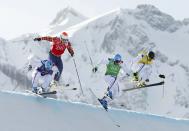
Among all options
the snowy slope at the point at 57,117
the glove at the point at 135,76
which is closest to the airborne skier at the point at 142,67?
the glove at the point at 135,76

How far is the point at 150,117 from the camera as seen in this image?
20.0 meters

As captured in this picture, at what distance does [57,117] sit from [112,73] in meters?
3.80

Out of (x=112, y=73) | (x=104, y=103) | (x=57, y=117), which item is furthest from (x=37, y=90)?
(x=112, y=73)

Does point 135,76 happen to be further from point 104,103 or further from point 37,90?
point 37,90

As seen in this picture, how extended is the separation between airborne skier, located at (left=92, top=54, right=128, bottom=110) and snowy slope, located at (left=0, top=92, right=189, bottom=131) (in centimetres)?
61

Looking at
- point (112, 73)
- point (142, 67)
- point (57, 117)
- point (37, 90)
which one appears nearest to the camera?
point (57, 117)

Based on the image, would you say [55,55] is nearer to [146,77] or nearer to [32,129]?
[146,77]

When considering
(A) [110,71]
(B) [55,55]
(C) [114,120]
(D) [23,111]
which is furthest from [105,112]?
(D) [23,111]

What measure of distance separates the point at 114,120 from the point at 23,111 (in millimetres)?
4170

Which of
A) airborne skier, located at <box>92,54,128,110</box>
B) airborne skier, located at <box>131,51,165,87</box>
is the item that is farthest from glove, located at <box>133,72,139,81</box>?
airborne skier, located at <box>92,54,128,110</box>

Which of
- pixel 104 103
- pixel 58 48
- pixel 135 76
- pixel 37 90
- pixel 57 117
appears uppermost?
pixel 58 48

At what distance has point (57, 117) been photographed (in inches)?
598

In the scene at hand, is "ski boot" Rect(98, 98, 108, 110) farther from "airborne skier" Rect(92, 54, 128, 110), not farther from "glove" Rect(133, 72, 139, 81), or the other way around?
"glove" Rect(133, 72, 139, 81)

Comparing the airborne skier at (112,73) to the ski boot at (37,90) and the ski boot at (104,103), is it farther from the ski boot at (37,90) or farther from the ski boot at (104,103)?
the ski boot at (37,90)
